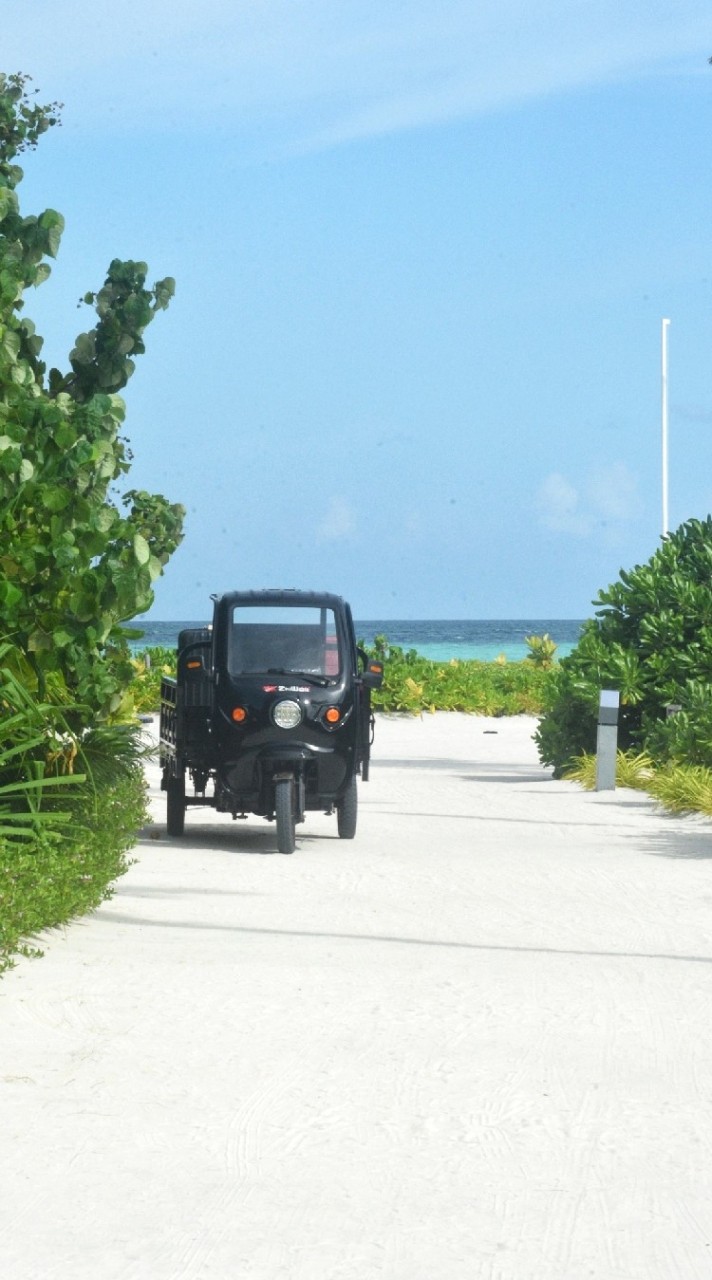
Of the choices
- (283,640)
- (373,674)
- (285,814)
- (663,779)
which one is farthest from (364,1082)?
(663,779)

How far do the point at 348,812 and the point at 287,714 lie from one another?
125cm

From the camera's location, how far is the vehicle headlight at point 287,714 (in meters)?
13.7

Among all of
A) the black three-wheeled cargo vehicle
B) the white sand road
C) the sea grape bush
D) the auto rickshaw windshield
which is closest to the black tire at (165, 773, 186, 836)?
the black three-wheeled cargo vehicle

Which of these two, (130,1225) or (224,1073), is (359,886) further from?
(130,1225)

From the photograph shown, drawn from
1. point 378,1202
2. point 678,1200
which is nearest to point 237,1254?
point 378,1202

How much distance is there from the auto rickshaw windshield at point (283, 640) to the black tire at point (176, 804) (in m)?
1.41

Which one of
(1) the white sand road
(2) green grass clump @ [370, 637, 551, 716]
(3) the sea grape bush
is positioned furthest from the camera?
(2) green grass clump @ [370, 637, 551, 716]

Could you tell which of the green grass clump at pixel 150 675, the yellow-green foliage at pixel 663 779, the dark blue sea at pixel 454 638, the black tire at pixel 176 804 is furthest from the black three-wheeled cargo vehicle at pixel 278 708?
the dark blue sea at pixel 454 638

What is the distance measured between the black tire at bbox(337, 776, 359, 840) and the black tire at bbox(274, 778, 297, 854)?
0.69m

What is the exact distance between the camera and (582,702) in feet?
72.3

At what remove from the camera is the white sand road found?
4.48m

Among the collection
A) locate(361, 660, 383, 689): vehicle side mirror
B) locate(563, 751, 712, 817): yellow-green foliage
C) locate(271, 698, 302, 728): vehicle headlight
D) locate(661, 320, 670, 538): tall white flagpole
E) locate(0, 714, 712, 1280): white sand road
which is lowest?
locate(0, 714, 712, 1280): white sand road

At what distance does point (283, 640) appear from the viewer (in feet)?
46.6

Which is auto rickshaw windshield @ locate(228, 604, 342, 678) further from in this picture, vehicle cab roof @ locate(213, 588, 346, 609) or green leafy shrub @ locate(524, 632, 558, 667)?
green leafy shrub @ locate(524, 632, 558, 667)
